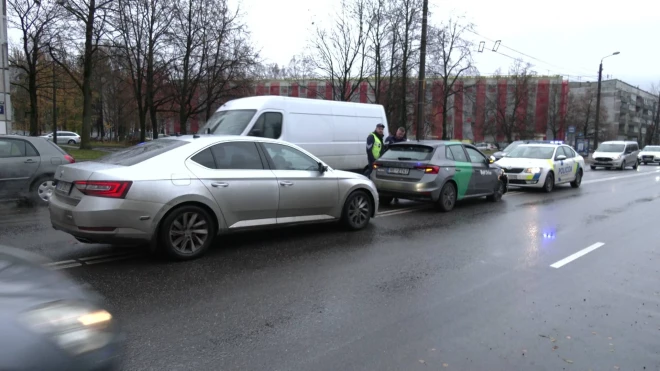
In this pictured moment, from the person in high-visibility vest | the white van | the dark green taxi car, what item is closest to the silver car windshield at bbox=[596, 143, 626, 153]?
the white van

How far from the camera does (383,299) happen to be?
14.8 feet

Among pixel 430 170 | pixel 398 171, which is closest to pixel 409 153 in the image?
pixel 398 171

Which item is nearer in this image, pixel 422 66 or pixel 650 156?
pixel 422 66

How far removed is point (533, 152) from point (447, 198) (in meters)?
6.67

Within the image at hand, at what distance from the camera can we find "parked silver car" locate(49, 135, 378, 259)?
16.6 ft

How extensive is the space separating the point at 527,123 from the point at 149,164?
7095cm

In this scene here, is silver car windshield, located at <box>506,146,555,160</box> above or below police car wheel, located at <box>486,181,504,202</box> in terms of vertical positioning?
above

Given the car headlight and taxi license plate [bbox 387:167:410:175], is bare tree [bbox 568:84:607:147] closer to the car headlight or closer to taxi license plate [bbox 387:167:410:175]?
taxi license plate [bbox 387:167:410:175]

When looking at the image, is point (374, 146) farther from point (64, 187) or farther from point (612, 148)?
point (612, 148)

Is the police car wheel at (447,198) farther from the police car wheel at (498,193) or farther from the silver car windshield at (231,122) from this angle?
the silver car windshield at (231,122)

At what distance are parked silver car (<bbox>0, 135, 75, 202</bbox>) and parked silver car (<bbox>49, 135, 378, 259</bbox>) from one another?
4500 mm

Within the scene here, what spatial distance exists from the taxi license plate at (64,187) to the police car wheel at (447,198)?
6972 mm

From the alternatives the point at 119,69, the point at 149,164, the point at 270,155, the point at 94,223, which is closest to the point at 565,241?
the point at 270,155

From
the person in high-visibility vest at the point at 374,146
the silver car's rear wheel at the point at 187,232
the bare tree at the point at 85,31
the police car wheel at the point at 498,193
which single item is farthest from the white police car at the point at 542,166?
the bare tree at the point at 85,31
